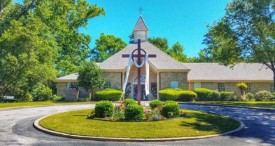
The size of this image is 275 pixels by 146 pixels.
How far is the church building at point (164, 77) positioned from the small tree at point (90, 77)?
1.96 meters

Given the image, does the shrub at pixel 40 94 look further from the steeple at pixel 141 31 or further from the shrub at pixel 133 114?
the shrub at pixel 133 114

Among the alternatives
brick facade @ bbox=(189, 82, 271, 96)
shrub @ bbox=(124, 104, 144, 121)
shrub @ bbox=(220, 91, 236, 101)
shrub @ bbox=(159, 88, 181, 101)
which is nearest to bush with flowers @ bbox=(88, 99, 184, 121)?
shrub @ bbox=(124, 104, 144, 121)

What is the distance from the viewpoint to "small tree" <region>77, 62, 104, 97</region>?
118 feet

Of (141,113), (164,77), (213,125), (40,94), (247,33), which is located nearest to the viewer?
(213,125)

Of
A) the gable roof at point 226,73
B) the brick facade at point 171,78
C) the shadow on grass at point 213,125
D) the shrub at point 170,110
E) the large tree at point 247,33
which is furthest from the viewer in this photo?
the gable roof at point 226,73

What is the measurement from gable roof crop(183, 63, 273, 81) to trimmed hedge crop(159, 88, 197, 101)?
589 centimetres

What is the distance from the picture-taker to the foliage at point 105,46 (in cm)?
6475

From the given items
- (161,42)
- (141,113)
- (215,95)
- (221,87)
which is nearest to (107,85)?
(215,95)

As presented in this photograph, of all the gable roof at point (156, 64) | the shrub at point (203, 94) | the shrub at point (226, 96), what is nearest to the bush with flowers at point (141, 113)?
the shrub at point (203, 94)

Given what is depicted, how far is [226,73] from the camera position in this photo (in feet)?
140

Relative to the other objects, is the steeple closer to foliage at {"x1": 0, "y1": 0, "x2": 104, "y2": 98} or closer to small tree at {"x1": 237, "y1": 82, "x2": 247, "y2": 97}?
foliage at {"x1": 0, "y1": 0, "x2": 104, "y2": 98}

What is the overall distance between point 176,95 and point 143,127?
864 inches

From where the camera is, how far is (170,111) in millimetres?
15609

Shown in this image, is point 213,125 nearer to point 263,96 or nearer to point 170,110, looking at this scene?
point 170,110
